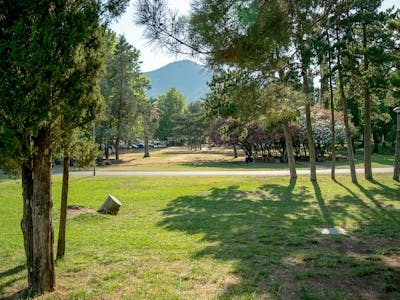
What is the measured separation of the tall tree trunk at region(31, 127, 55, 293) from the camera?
155 inches

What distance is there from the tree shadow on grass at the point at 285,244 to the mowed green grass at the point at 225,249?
0.06 feet

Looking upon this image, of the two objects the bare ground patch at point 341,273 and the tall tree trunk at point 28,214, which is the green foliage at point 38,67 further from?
the bare ground patch at point 341,273

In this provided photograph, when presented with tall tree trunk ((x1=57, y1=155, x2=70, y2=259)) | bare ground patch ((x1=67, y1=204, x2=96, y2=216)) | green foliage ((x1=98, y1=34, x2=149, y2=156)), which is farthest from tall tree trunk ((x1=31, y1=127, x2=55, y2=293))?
green foliage ((x1=98, y1=34, x2=149, y2=156))

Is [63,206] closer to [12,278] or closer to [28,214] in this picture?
[28,214]

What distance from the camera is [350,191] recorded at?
40.2ft

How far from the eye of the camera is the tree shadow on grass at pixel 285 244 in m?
3.98

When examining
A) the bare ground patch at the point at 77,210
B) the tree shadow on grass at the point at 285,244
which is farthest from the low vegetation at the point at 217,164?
the bare ground patch at the point at 77,210

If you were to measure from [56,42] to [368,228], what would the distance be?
22.4 ft

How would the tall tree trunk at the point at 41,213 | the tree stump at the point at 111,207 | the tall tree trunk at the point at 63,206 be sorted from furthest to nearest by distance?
the tree stump at the point at 111,207
the tall tree trunk at the point at 63,206
the tall tree trunk at the point at 41,213

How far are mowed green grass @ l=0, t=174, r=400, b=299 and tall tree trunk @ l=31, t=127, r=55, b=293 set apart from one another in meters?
0.26

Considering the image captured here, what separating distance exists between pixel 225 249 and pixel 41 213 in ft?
10.1

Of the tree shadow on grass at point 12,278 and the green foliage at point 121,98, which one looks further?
the green foliage at point 121,98

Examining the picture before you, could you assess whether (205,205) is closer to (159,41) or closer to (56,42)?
(159,41)

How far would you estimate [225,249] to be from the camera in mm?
5648
